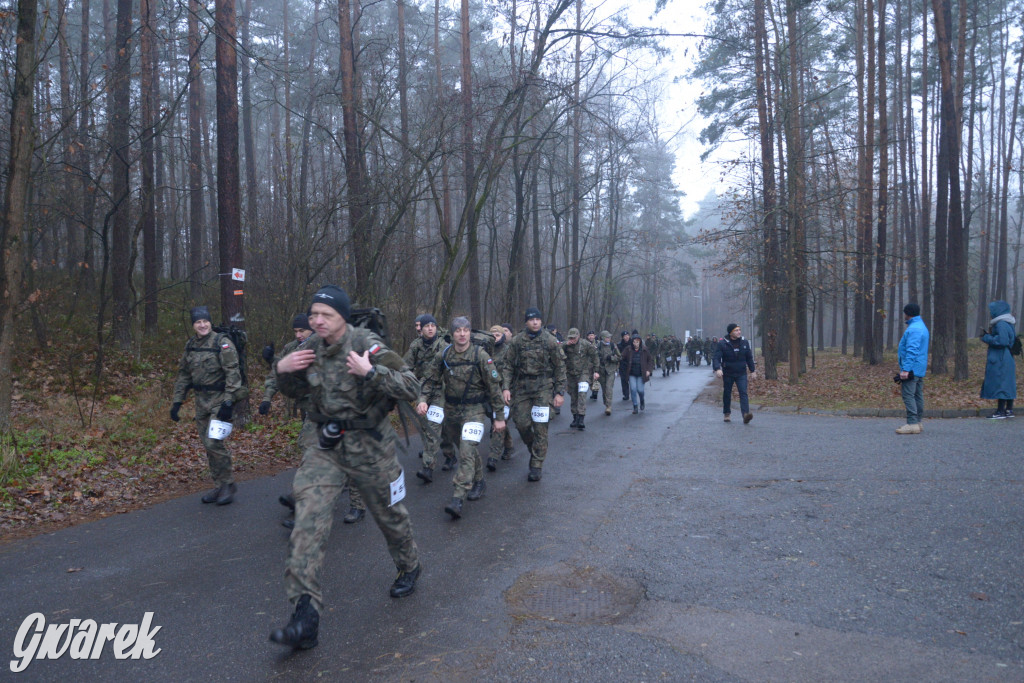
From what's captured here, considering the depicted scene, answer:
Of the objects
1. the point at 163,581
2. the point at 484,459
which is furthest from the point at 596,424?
the point at 163,581

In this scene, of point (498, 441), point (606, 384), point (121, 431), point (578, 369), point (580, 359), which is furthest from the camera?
point (606, 384)

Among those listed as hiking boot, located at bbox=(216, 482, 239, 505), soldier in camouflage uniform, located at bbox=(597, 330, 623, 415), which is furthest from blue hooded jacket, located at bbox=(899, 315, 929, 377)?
hiking boot, located at bbox=(216, 482, 239, 505)

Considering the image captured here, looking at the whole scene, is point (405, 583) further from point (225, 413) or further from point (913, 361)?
point (913, 361)

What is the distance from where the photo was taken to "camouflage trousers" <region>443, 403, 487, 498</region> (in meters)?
7.10

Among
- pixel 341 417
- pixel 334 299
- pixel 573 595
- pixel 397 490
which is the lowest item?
pixel 573 595

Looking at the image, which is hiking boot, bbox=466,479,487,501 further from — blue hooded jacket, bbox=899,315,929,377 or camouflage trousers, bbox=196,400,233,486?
blue hooded jacket, bbox=899,315,929,377

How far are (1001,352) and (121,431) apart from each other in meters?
14.4

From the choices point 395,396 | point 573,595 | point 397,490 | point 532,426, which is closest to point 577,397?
point 532,426

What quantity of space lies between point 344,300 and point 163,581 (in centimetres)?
263

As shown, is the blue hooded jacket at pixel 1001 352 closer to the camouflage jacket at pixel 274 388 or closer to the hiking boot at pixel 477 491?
A: the hiking boot at pixel 477 491

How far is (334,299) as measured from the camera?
4.50 meters

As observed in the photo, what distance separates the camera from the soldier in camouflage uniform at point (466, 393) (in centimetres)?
730

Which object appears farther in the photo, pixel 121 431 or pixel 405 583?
pixel 121 431

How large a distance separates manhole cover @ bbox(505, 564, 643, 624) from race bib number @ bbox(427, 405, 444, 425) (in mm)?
2851
